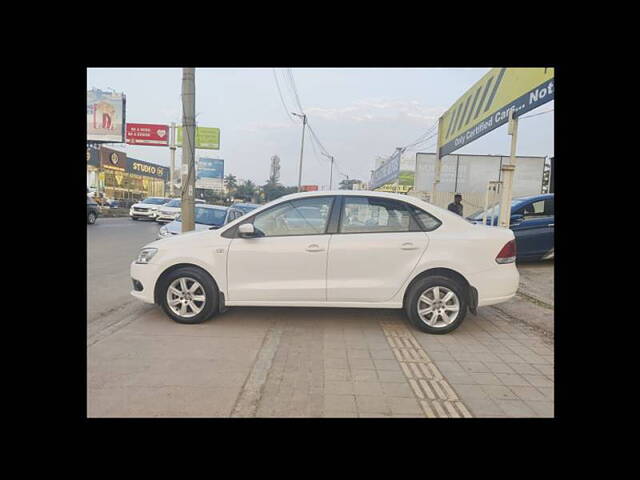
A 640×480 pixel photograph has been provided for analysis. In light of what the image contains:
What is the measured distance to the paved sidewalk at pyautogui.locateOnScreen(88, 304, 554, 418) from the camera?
8.90ft

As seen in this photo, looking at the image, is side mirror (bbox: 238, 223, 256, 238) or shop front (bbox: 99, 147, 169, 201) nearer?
side mirror (bbox: 238, 223, 256, 238)

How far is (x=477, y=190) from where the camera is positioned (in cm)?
2759

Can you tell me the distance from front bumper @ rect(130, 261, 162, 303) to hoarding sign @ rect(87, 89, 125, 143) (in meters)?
34.5

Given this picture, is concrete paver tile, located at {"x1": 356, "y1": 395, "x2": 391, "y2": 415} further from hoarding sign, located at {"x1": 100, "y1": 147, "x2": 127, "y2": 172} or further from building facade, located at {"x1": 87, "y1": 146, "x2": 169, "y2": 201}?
hoarding sign, located at {"x1": 100, "y1": 147, "x2": 127, "y2": 172}

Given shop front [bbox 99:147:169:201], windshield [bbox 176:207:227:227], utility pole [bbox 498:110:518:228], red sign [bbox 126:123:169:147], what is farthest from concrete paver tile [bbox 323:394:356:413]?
shop front [bbox 99:147:169:201]

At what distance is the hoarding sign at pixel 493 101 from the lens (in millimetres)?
5871

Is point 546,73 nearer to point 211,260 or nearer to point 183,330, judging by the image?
point 211,260

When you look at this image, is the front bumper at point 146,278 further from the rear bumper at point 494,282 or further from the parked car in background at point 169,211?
the parked car in background at point 169,211

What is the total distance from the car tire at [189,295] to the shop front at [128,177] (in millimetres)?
47691

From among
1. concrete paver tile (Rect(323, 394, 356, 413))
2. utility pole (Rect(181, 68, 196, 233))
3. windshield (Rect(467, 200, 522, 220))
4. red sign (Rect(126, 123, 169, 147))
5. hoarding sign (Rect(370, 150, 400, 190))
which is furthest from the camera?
red sign (Rect(126, 123, 169, 147))

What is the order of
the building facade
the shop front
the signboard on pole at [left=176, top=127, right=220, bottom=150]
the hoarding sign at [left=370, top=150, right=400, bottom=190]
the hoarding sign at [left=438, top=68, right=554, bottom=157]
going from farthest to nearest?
the shop front → the building facade → the signboard on pole at [left=176, top=127, right=220, bottom=150] → the hoarding sign at [left=370, top=150, right=400, bottom=190] → the hoarding sign at [left=438, top=68, right=554, bottom=157]

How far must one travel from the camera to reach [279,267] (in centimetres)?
420

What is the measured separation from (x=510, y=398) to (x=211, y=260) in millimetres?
3204

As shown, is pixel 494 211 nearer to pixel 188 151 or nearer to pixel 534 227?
pixel 534 227
